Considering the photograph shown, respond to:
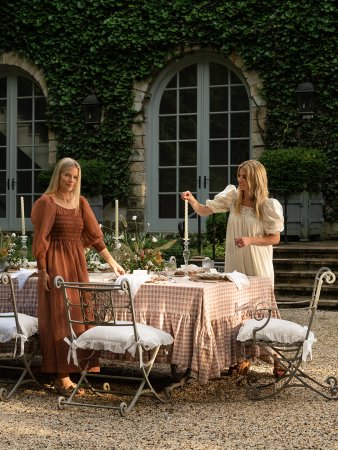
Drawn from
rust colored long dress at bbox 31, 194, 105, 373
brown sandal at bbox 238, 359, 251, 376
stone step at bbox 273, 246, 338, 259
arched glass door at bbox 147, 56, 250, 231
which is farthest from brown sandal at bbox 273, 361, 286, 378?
arched glass door at bbox 147, 56, 250, 231

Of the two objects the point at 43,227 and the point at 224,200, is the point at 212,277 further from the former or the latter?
the point at 43,227

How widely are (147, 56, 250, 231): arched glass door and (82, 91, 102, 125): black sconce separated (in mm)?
797

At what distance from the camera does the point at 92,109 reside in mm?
12531

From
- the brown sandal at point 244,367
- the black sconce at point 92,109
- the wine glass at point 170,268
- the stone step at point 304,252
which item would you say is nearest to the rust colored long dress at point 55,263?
the wine glass at point 170,268

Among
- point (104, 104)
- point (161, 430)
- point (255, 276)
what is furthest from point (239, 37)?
point (161, 430)

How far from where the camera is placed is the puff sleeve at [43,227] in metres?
5.13

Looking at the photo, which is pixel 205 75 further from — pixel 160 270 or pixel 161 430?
pixel 161 430

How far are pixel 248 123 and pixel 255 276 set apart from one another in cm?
676

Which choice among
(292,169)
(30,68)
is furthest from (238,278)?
(30,68)

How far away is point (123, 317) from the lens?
5.22 m

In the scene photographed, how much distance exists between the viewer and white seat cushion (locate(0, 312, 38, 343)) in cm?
511

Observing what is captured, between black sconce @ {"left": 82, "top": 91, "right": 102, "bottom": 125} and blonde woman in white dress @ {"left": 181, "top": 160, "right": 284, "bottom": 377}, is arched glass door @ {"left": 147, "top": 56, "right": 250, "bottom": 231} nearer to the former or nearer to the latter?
black sconce @ {"left": 82, "top": 91, "right": 102, "bottom": 125}

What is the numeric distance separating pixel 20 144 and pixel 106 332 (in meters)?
9.06

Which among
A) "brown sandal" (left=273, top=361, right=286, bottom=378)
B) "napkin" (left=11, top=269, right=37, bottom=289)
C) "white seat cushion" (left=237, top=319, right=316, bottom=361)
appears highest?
"napkin" (left=11, top=269, right=37, bottom=289)
